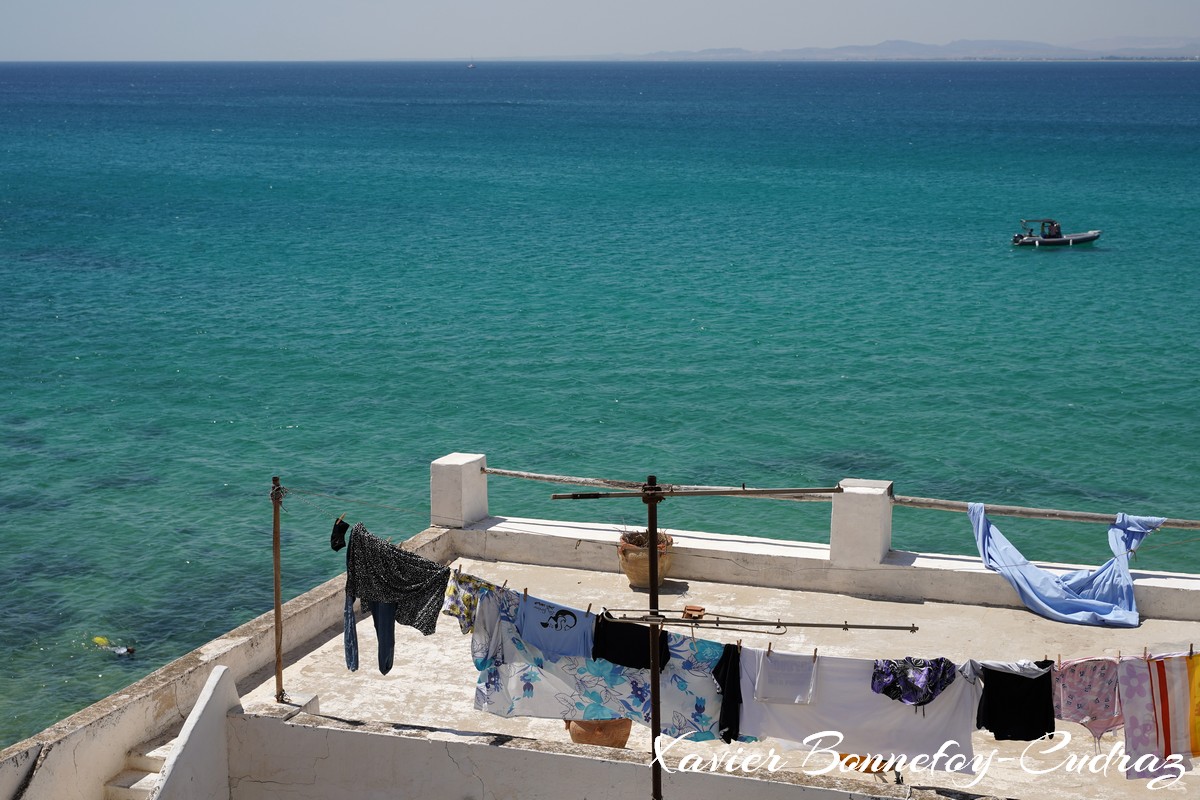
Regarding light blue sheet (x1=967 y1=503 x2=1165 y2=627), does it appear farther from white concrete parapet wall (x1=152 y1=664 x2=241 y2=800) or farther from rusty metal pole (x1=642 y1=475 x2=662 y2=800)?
white concrete parapet wall (x1=152 y1=664 x2=241 y2=800)

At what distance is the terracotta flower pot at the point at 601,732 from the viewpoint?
38.3ft

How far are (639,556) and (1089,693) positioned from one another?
211 inches

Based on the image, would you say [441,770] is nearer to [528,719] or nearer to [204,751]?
[528,719]

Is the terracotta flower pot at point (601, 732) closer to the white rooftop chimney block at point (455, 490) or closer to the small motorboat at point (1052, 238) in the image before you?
the white rooftop chimney block at point (455, 490)

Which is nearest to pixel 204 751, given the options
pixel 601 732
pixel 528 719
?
pixel 528 719

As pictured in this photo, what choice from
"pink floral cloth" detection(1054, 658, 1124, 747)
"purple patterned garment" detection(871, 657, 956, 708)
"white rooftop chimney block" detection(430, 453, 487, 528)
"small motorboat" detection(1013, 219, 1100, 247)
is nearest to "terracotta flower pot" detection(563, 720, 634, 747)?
"purple patterned garment" detection(871, 657, 956, 708)

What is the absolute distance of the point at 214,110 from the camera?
538 feet

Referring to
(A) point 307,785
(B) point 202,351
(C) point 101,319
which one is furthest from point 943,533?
(C) point 101,319

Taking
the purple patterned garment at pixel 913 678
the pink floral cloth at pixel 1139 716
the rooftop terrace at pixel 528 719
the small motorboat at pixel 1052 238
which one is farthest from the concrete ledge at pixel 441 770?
the small motorboat at pixel 1052 238

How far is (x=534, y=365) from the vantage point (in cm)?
3778

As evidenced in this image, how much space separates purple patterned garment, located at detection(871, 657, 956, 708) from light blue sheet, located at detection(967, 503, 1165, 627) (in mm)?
3643

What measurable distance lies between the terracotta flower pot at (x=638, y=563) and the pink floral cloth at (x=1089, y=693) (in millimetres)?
5040

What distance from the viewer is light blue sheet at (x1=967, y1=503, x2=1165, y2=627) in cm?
1349

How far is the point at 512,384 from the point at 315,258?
22709 mm
